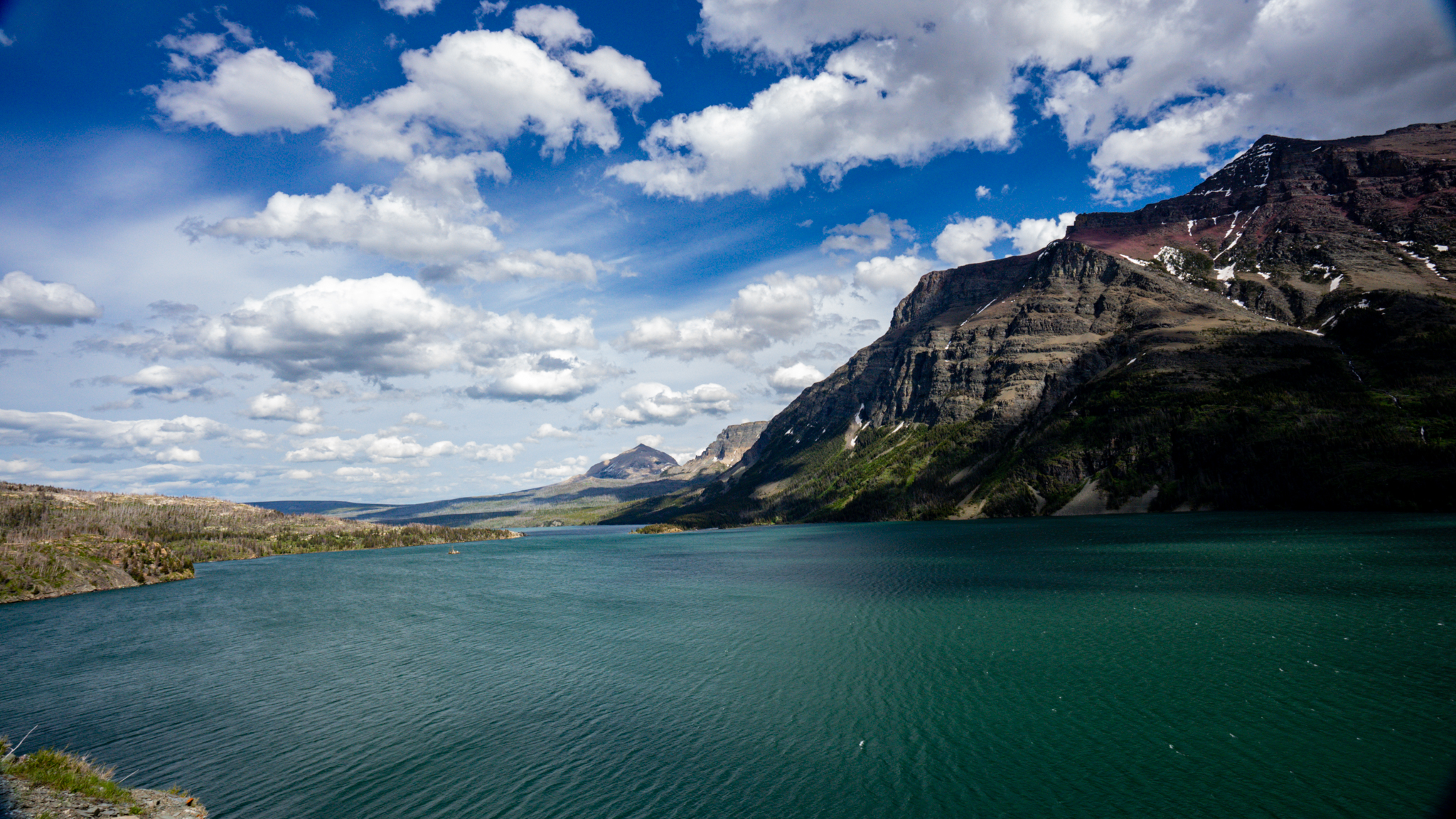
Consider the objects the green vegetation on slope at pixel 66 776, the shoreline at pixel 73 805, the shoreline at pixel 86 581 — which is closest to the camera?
the shoreline at pixel 73 805

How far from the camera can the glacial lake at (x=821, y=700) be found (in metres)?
27.8

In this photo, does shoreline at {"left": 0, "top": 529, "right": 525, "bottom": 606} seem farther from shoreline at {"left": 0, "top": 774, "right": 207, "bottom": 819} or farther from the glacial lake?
shoreline at {"left": 0, "top": 774, "right": 207, "bottom": 819}

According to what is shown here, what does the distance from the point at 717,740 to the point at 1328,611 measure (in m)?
61.3

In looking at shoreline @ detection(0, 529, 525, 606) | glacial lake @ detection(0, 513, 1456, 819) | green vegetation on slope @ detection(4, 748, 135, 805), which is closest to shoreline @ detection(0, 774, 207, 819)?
green vegetation on slope @ detection(4, 748, 135, 805)

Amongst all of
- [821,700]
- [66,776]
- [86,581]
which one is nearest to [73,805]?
[66,776]

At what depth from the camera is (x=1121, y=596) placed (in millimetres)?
70688

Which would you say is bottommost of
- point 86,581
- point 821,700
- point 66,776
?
point 86,581

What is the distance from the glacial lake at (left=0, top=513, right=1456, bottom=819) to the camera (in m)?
27.8

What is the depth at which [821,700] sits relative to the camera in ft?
138

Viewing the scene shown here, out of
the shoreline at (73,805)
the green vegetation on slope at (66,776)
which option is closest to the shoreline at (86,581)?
the green vegetation on slope at (66,776)

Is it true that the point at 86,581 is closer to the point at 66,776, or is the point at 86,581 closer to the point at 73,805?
the point at 66,776

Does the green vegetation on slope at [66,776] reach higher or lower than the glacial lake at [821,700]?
higher

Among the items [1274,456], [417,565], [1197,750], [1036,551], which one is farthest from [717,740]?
[1274,456]

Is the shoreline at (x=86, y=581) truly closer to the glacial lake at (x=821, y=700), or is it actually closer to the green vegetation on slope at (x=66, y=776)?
the glacial lake at (x=821, y=700)
